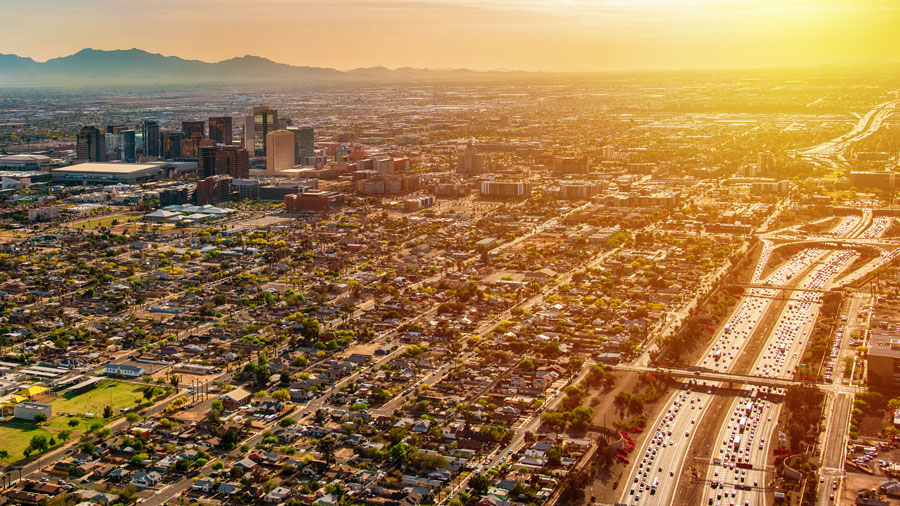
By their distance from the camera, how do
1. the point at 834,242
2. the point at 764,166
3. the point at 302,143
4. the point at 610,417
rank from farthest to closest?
1. the point at 302,143
2. the point at 764,166
3. the point at 834,242
4. the point at 610,417

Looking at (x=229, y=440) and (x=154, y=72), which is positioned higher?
(x=154, y=72)

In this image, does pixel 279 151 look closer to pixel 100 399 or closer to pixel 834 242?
pixel 834 242

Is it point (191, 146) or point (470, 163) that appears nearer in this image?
point (470, 163)

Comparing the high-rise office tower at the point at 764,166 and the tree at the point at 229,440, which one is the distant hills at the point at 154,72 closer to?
the high-rise office tower at the point at 764,166

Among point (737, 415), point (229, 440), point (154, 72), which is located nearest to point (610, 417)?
point (737, 415)

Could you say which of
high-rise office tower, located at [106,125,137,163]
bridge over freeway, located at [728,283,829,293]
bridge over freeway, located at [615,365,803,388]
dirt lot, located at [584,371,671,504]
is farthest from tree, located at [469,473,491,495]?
high-rise office tower, located at [106,125,137,163]

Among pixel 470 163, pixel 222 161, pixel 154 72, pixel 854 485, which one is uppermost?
pixel 154 72

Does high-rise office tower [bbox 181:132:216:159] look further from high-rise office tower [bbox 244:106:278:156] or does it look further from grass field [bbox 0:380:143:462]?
grass field [bbox 0:380:143:462]
